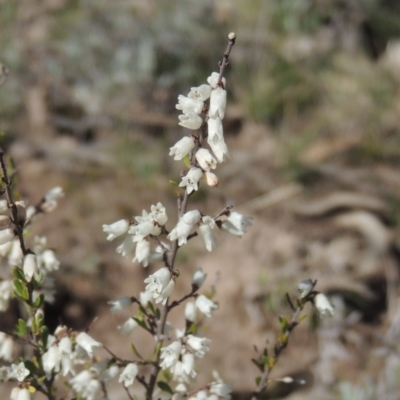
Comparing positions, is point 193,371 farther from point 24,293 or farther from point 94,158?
point 94,158

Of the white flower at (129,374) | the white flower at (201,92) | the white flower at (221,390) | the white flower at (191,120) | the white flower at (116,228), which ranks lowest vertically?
the white flower at (221,390)

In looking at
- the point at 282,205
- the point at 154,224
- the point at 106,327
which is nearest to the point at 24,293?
the point at 154,224

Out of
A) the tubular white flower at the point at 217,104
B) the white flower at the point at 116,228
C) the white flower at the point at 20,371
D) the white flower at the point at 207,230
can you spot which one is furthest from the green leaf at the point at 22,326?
the tubular white flower at the point at 217,104

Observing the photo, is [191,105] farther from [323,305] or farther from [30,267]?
[323,305]

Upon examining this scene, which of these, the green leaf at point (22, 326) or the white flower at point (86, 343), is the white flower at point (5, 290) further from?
the white flower at point (86, 343)

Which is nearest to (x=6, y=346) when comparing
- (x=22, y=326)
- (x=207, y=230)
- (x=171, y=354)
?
(x=22, y=326)

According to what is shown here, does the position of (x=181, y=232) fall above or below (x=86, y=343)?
above
